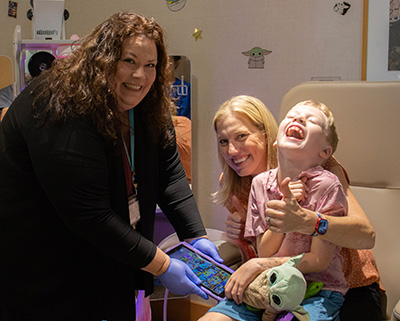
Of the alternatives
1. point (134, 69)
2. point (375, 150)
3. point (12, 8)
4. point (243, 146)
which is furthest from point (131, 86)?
point (12, 8)

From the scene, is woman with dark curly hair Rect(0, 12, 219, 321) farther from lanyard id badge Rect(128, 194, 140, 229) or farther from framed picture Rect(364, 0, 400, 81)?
framed picture Rect(364, 0, 400, 81)

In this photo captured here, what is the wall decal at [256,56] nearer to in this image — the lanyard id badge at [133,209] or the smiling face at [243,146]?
the smiling face at [243,146]

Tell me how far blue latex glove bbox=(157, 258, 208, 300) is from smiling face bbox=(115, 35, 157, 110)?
0.52 m

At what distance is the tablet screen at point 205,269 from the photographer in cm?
141

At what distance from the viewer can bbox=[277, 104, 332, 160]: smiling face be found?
1.33 m

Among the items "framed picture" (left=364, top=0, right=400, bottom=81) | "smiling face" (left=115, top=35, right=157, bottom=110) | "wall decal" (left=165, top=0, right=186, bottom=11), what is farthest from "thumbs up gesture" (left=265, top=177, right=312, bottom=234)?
"wall decal" (left=165, top=0, right=186, bottom=11)

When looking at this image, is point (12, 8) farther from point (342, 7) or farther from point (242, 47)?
point (342, 7)

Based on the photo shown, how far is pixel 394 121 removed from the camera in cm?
161

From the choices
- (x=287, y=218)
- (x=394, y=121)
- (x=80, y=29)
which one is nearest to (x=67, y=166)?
(x=287, y=218)

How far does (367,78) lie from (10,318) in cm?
176

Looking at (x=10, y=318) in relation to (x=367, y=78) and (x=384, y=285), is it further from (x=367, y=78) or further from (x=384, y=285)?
(x=367, y=78)

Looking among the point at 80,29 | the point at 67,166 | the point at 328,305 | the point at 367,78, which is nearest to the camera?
the point at 67,166

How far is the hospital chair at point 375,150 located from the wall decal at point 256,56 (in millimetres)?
629

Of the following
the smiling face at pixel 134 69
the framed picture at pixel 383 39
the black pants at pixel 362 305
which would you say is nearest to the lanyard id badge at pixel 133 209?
the smiling face at pixel 134 69
